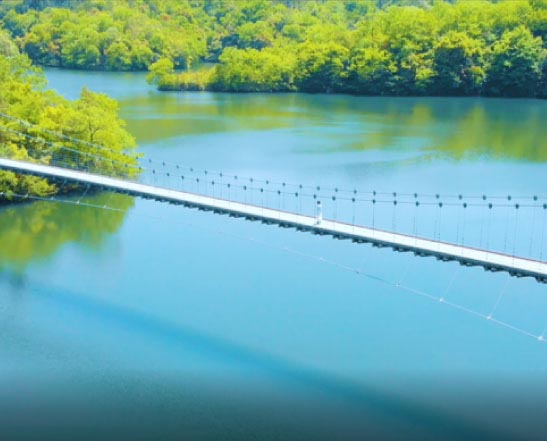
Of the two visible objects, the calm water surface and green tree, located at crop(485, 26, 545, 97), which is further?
green tree, located at crop(485, 26, 545, 97)

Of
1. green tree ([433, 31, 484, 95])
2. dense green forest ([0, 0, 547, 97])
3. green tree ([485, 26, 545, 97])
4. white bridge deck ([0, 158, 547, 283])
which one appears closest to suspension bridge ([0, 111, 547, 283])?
white bridge deck ([0, 158, 547, 283])

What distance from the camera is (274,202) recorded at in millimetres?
21812

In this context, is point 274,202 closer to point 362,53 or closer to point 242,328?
point 242,328

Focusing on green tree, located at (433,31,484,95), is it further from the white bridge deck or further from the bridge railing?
the white bridge deck

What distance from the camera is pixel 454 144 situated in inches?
1151

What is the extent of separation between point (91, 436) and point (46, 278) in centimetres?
635

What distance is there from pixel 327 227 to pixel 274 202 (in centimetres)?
699

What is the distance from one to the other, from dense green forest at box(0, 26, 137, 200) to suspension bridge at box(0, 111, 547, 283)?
0.05 meters

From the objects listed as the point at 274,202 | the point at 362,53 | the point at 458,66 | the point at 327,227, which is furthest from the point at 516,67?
the point at 327,227

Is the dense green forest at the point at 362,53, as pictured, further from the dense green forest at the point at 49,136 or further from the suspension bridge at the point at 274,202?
the dense green forest at the point at 49,136

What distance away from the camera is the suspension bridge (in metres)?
13.7

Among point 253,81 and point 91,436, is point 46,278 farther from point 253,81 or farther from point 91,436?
point 253,81

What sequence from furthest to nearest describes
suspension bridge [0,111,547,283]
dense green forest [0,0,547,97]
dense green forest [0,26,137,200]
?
dense green forest [0,0,547,97] → dense green forest [0,26,137,200] → suspension bridge [0,111,547,283]

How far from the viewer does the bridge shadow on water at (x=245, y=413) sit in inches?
471
